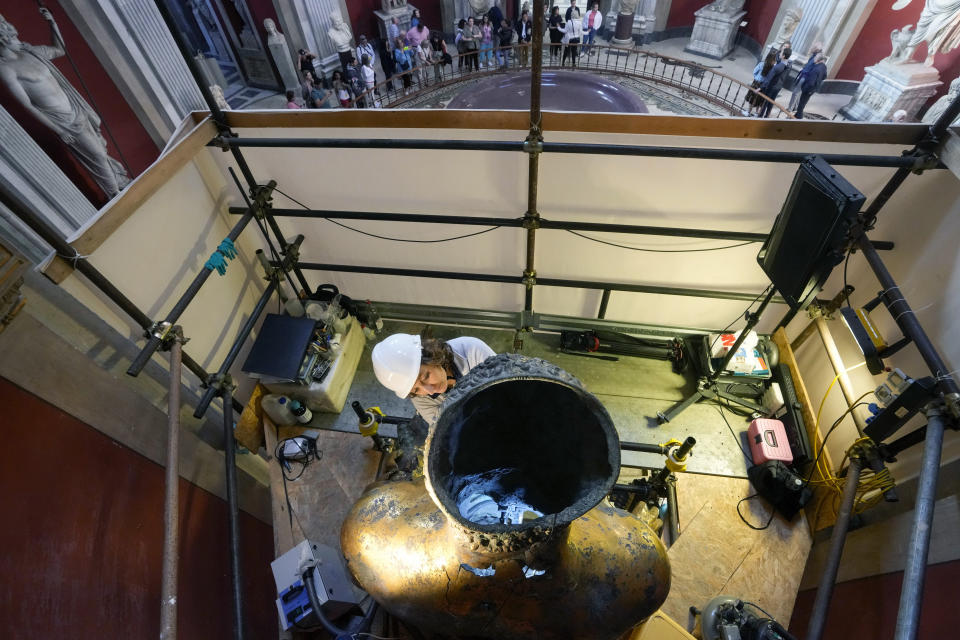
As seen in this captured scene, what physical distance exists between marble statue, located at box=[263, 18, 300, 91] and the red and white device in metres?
→ 11.8

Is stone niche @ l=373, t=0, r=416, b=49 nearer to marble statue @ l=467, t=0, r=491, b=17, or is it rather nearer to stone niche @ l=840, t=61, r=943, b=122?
marble statue @ l=467, t=0, r=491, b=17

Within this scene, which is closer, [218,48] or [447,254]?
[447,254]

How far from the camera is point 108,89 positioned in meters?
6.08

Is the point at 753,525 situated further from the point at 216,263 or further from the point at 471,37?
the point at 471,37

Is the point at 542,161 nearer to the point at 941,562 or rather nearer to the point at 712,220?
the point at 712,220

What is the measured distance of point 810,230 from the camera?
2855 millimetres

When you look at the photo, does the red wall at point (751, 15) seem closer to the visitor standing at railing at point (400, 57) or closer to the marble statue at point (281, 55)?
the visitor standing at railing at point (400, 57)

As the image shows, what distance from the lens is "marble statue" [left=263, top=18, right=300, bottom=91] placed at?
9.97 m

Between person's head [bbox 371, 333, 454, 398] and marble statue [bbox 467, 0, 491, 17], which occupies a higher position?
person's head [bbox 371, 333, 454, 398]

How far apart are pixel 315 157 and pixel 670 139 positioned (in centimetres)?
293

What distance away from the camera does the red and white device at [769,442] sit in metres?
4.06

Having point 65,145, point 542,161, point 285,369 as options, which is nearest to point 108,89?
point 65,145

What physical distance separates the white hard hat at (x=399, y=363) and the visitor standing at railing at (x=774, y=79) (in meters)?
8.98

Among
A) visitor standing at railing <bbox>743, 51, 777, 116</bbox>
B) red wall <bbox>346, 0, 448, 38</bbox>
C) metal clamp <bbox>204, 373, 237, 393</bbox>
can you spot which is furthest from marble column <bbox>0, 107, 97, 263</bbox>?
visitor standing at railing <bbox>743, 51, 777, 116</bbox>
